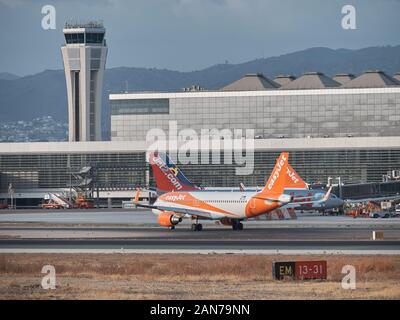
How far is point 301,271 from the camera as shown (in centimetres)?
6219

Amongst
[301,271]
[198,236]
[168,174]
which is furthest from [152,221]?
[301,271]

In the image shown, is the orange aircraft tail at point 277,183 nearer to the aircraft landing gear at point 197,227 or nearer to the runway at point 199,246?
the aircraft landing gear at point 197,227

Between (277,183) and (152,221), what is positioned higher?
(277,183)

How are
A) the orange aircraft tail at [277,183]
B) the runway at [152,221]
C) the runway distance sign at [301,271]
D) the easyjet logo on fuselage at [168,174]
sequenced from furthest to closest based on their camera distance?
the easyjet logo on fuselage at [168,174] < the runway at [152,221] < the orange aircraft tail at [277,183] < the runway distance sign at [301,271]

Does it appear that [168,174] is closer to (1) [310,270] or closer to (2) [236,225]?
(2) [236,225]

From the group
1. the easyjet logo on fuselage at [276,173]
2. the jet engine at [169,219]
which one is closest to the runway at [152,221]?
the jet engine at [169,219]

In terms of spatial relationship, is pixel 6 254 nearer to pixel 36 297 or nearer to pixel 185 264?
pixel 185 264

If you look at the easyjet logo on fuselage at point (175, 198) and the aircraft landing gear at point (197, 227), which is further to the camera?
the easyjet logo on fuselage at point (175, 198)

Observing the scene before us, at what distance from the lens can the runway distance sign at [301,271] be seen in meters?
62.1

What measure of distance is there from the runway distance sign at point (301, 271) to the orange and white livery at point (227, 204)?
4543 centimetres

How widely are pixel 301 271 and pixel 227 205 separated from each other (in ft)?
157
